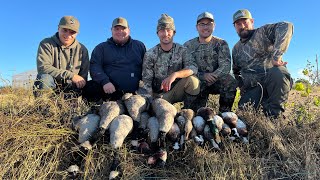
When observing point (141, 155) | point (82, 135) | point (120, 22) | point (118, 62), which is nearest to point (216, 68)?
point (118, 62)

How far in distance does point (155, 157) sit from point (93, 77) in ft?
8.96

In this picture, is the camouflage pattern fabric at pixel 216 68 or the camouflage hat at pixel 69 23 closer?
the camouflage hat at pixel 69 23

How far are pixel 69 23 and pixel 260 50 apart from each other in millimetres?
3553

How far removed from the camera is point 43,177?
147 inches

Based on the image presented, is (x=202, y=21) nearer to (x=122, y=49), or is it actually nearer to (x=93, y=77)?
(x=122, y=49)

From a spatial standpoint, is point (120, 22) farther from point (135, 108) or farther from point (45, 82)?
point (135, 108)

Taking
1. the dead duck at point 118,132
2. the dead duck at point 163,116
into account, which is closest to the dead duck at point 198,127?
the dead duck at point 163,116

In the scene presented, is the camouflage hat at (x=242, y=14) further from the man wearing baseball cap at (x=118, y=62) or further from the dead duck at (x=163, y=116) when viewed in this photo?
the dead duck at (x=163, y=116)

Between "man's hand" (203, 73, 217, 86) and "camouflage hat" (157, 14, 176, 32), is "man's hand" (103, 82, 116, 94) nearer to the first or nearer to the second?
"camouflage hat" (157, 14, 176, 32)

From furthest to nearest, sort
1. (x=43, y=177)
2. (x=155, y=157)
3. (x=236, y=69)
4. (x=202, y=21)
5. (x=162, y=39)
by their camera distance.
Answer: (x=236, y=69), (x=202, y=21), (x=162, y=39), (x=155, y=157), (x=43, y=177)

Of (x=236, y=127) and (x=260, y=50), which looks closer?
(x=236, y=127)

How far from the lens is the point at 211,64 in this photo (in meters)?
6.47

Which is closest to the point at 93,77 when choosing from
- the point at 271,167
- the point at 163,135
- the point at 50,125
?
the point at 50,125

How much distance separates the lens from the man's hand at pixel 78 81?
597 cm
